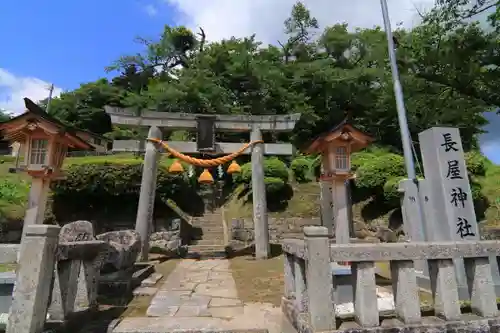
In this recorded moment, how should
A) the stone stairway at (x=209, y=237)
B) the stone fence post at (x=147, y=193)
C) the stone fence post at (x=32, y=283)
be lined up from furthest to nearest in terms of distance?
the stone stairway at (x=209, y=237)
the stone fence post at (x=147, y=193)
the stone fence post at (x=32, y=283)

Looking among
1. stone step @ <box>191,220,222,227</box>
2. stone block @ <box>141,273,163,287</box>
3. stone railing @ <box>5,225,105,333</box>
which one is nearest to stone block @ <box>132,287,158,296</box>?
stone block @ <box>141,273,163,287</box>

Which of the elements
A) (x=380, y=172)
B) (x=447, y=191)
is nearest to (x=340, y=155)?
(x=447, y=191)

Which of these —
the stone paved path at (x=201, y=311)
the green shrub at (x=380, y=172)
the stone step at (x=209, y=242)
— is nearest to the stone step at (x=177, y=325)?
the stone paved path at (x=201, y=311)

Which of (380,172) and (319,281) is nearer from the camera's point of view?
(319,281)

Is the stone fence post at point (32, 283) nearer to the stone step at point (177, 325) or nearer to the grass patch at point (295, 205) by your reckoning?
the stone step at point (177, 325)

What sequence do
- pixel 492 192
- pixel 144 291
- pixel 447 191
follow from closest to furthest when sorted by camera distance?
pixel 447 191 < pixel 144 291 < pixel 492 192

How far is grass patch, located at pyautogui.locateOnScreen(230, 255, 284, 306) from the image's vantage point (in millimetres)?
6102

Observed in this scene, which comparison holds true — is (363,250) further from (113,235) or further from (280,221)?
(280,221)

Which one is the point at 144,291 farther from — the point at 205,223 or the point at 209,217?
the point at 209,217

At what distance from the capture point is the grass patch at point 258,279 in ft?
20.0

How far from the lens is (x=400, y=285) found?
3.56 m

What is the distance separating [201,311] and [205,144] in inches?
272

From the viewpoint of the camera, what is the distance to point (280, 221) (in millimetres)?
16766

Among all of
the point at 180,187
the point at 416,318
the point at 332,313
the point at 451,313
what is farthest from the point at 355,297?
the point at 180,187
